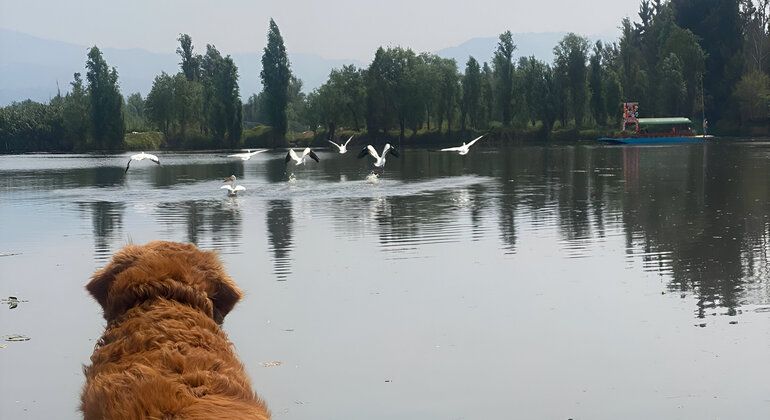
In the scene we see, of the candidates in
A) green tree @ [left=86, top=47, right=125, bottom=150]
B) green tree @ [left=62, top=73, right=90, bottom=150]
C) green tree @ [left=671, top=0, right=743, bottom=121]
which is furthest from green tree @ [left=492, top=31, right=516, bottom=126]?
green tree @ [left=62, top=73, right=90, bottom=150]

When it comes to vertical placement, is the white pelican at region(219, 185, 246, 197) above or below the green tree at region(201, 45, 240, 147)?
below

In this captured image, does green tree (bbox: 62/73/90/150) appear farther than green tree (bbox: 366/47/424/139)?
Yes

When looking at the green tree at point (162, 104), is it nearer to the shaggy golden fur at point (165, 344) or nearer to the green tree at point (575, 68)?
the green tree at point (575, 68)

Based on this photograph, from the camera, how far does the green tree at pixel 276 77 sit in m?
112

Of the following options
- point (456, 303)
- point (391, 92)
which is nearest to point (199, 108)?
point (391, 92)

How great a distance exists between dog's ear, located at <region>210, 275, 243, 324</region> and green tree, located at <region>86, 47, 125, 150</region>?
115 meters

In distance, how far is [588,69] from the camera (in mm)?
109000

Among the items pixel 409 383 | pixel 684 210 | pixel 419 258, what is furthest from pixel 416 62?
pixel 409 383

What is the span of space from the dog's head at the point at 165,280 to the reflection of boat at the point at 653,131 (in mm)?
88644

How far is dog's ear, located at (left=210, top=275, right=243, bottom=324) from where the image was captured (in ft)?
14.3

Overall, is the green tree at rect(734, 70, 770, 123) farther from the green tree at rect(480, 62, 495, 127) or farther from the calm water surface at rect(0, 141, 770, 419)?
the calm water surface at rect(0, 141, 770, 419)

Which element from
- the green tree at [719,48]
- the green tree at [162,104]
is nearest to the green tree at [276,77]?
the green tree at [162,104]

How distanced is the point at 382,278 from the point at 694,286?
4.99m

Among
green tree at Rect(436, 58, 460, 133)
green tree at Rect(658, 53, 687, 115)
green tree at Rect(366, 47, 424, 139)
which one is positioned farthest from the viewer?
green tree at Rect(366, 47, 424, 139)
